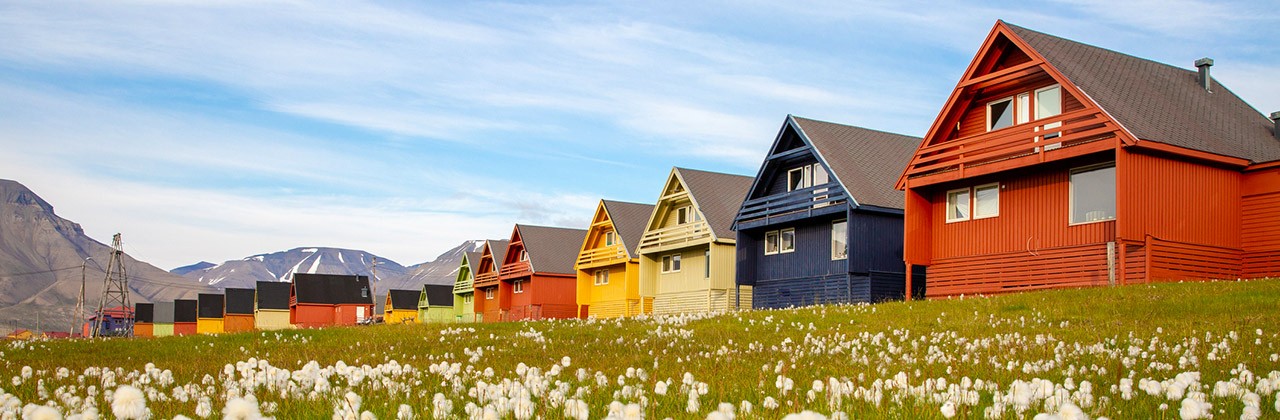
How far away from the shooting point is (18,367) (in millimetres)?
14938

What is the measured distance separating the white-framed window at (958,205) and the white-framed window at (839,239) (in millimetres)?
5191

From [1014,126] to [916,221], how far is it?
4.88 metres

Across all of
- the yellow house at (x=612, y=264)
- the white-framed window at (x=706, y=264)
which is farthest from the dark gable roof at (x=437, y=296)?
the white-framed window at (x=706, y=264)

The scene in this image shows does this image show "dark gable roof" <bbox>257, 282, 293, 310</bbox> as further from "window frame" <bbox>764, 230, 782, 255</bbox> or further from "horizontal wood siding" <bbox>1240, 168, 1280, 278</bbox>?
"horizontal wood siding" <bbox>1240, 168, 1280, 278</bbox>

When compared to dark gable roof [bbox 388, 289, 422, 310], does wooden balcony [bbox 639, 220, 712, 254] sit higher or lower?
higher

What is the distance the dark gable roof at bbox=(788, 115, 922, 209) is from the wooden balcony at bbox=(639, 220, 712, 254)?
7.91 m

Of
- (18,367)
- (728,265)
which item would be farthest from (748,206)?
(18,367)

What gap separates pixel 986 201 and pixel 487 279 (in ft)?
151

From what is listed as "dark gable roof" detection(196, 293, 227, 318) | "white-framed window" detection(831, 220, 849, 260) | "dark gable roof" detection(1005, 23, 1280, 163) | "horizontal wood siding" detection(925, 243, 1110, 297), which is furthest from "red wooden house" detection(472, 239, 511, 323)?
"dark gable roof" detection(196, 293, 227, 318)

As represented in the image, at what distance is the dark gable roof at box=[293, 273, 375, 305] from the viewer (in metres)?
101

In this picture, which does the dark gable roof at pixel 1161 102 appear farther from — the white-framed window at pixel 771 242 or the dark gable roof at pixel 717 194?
the dark gable roof at pixel 717 194

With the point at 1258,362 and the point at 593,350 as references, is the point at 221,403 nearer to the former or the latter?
the point at 593,350

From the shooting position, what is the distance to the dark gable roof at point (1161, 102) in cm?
2666

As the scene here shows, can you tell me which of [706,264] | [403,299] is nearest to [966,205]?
[706,264]
